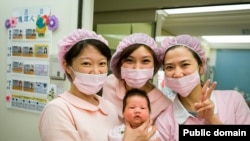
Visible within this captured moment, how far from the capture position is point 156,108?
136 centimetres

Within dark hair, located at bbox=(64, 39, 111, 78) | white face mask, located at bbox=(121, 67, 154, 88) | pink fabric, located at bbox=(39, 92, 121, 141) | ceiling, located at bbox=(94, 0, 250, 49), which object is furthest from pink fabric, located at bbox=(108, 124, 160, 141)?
ceiling, located at bbox=(94, 0, 250, 49)

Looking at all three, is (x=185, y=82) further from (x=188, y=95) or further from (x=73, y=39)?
(x=73, y=39)

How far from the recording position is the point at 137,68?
128 centimetres

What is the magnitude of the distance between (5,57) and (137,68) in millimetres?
1257

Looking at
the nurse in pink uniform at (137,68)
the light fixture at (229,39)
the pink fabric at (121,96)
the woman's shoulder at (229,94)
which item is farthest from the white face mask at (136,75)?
the light fixture at (229,39)

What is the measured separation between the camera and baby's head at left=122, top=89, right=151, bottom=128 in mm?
1193

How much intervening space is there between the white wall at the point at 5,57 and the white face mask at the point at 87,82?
25.4 inches

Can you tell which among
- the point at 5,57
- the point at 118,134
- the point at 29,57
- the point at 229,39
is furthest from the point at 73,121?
the point at 229,39

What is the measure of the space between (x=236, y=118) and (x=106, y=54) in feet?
2.18

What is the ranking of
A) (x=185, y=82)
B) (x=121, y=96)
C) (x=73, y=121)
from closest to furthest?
(x=73, y=121), (x=185, y=82), (x=121, y=96)

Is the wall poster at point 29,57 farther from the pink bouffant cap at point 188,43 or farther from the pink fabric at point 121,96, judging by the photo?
the pink bouffant cap at point 188,43

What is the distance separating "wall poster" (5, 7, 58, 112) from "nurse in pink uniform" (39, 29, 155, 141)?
0.68 meters

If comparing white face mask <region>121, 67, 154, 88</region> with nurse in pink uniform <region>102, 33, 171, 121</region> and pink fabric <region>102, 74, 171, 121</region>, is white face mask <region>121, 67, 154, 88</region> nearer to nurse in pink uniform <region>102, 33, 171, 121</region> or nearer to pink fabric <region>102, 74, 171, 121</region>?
nurse in pink uniform <region>102, 33, 171, 121</region>

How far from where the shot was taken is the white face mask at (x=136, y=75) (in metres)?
1.28
